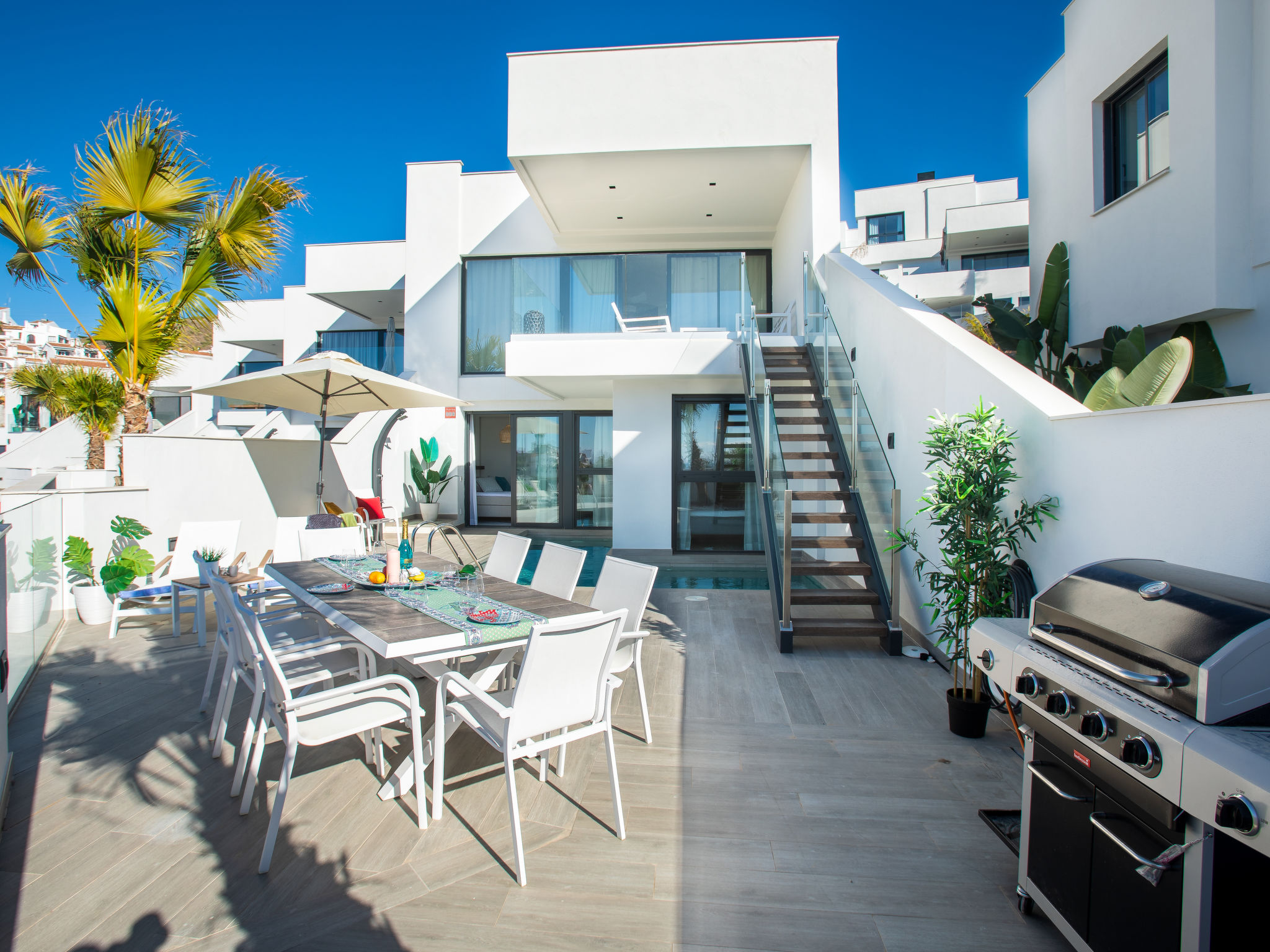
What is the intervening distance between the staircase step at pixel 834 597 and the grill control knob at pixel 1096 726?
3338 millimetres

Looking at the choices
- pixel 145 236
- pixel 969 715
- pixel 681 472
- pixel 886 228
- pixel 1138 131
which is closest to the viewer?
pixel 969 715

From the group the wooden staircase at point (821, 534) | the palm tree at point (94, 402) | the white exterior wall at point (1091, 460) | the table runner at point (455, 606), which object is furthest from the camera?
the palm tree at point (94, 402)

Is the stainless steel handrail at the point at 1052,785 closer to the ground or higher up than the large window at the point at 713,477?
closer to the ground

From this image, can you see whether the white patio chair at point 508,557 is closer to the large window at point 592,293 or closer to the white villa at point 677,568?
the white villa at point 677,568

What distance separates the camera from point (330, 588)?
3521 millimetres

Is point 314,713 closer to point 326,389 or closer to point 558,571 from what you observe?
point 558,571

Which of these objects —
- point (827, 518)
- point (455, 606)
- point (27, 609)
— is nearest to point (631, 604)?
point (455, 606)

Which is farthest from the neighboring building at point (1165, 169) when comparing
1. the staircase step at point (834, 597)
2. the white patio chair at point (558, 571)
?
the white patio chair at point (558, 571)

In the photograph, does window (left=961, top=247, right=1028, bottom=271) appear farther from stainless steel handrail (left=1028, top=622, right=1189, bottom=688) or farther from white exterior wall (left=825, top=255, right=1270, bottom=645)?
stainless steel handrail (left=1028, top=622, right=1189, bottom=688)

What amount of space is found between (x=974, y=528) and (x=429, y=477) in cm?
1003

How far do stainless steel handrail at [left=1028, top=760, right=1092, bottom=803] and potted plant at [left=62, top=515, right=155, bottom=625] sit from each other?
6416 millimetres

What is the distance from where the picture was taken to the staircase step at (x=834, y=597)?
5078 mm

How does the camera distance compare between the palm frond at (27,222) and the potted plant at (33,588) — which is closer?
Answer: the potted plant at (33,588)

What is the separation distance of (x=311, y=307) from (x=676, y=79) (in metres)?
10.7
